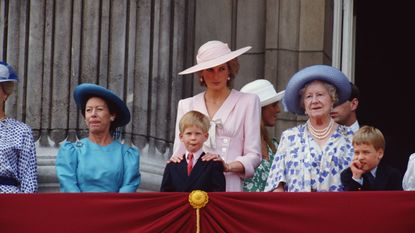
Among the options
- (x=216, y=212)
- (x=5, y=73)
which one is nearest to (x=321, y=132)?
(x=216, y=212)

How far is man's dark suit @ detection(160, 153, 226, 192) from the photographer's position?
1240 centimetres

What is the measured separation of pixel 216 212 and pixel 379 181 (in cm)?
116

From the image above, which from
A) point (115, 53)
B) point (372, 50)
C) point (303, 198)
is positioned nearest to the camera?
point (303, 198)

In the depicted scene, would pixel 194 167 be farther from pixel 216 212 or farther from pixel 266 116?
pixel 266 116

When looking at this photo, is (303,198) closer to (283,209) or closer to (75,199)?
(283,209)

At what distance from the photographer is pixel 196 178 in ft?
40.7

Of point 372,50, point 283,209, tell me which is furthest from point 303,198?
point 372,50

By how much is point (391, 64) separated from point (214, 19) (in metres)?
3.74

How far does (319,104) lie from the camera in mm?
12562

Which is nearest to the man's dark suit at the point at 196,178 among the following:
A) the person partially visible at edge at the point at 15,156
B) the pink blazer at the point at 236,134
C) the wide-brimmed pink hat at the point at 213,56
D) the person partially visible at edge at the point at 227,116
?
the person partially visible at edge at the point at 227,116

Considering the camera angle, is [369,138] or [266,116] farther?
[266,116]

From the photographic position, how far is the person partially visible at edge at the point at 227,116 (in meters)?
12.8

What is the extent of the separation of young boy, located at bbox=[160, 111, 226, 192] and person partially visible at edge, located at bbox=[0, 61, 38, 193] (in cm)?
114

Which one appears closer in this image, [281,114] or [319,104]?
[319,104]
